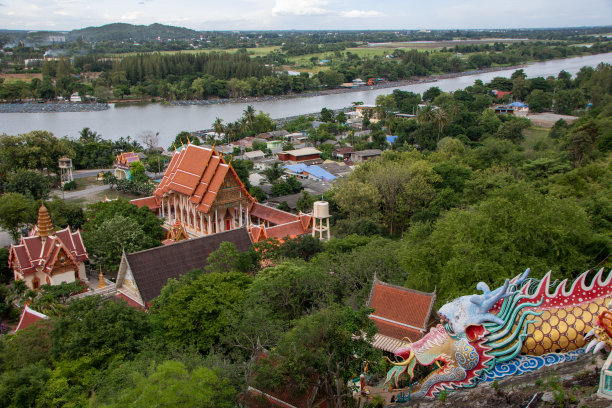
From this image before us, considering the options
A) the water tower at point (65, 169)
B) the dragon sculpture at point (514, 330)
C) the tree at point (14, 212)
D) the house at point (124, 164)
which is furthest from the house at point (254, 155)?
the dragon sculpture at point (514, 330)

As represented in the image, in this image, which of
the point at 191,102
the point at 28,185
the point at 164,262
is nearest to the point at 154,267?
the point at 164,262

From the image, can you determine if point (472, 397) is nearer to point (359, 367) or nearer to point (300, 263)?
point (359, 367)

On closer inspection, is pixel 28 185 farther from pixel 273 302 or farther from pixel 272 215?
pixel 273 302

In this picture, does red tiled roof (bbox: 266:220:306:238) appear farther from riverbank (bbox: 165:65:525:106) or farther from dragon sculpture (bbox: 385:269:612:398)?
riverbank (bbox: 165:65:525:106)

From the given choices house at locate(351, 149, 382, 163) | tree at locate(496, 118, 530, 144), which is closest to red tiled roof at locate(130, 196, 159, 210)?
house at locate(351, 149, 382, 163)

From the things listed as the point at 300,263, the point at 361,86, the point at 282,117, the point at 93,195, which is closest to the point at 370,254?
the point at 300,263

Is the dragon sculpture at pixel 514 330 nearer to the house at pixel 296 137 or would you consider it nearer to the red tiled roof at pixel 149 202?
the red tiled roof at pixel 149 202
